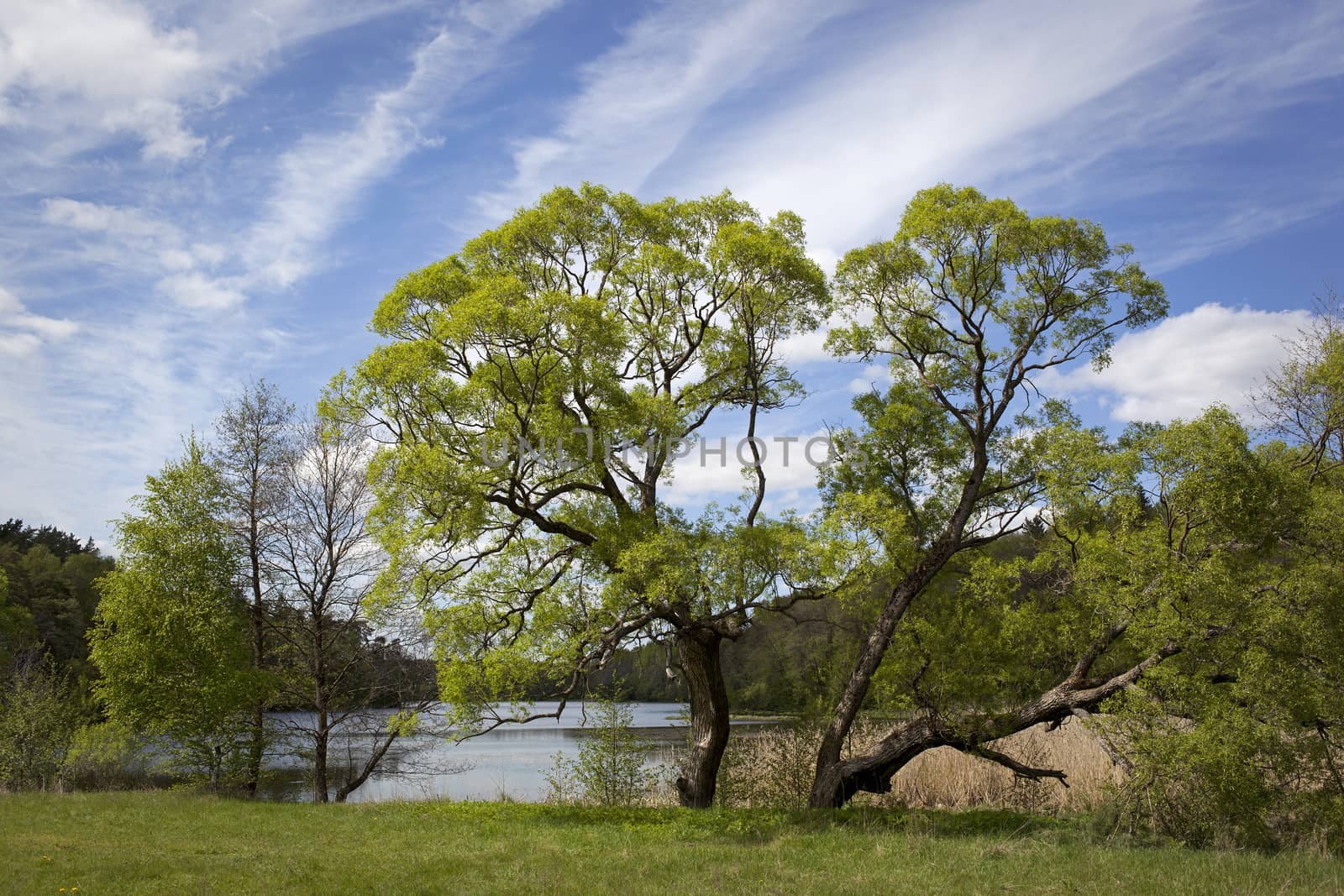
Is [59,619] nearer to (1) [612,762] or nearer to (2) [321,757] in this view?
(2) [321,757]

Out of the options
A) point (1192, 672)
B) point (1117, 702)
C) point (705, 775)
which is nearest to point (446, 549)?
point (705, 775)

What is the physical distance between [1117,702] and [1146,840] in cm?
162

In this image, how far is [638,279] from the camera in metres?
15.1

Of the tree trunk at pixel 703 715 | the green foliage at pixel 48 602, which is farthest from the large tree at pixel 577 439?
the green foliage at pixel 48 602

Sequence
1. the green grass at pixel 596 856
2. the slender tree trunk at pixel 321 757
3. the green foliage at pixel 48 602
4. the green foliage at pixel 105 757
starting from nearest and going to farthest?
1. the green grass at pixel 596 856
2. the green foliage at pixel 105 757
3. the slender tree trunk at pixel 321 757
4. the green foliage at pixel 48 602

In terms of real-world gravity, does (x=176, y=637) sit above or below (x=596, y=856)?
above

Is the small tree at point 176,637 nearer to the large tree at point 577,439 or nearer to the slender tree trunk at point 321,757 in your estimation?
the slender tree trunk at point 321,757

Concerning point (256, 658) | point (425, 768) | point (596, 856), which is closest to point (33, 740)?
point (256, 658)

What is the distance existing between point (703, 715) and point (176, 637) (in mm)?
10366

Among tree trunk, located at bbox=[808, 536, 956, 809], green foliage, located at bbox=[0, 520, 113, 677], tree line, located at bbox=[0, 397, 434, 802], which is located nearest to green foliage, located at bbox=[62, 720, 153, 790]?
tree line, located at bbox=[0, 397, 434, 802]

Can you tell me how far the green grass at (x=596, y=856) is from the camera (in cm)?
772

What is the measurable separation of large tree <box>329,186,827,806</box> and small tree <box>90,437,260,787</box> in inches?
233

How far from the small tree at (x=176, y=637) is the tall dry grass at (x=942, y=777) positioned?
9.83m

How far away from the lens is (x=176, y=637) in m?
16.1
